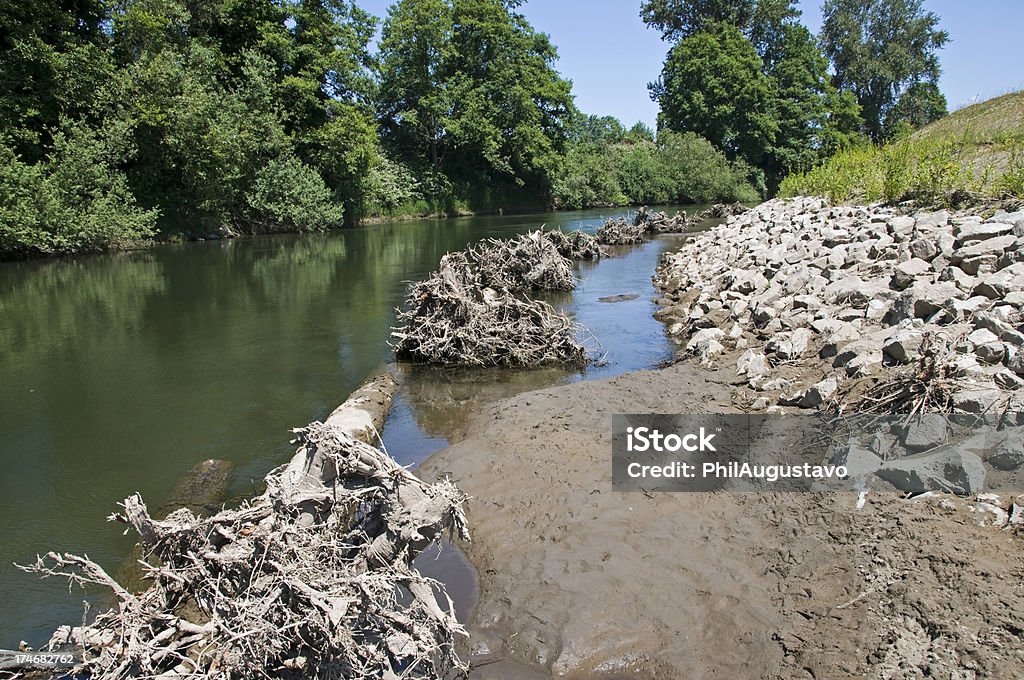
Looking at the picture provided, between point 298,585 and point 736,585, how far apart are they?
106 inches

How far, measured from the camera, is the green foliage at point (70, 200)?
2277 cm

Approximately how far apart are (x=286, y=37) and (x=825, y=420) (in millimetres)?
39925

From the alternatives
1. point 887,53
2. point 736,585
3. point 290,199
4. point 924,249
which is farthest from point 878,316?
point 887,53

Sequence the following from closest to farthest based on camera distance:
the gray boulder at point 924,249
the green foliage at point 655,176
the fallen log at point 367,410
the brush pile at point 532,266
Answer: the fallen log at point 367,410, the gray boulder at point 924,249, the brush pile at point 532,266, the green foliage at point 655,176

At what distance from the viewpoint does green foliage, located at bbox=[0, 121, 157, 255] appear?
22.8 meters

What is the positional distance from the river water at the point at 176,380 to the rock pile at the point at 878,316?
1.73 metres

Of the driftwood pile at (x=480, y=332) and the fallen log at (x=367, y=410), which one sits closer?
the fallen log at (x=367, y=410)

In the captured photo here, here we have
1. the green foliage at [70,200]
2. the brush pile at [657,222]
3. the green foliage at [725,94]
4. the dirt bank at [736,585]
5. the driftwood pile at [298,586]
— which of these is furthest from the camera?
the green foliage at [725,94]

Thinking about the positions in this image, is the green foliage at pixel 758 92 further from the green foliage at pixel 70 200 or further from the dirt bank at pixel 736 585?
the dirt bank at pixel 736 585

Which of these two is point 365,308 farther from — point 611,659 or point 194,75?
point 194,75

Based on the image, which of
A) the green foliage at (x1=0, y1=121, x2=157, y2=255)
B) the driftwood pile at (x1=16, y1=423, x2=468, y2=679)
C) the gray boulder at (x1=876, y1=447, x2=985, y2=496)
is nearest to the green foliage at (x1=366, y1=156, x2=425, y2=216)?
the green foliage at (x1=0, y1=121, x2=157, y2=255)

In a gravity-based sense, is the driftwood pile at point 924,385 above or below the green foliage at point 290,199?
below

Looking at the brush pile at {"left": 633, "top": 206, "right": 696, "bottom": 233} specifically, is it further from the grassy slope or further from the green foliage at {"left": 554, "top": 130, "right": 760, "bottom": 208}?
the green foliage at {"left": 554, "top": 130, "right": 760, "bottom": 208}

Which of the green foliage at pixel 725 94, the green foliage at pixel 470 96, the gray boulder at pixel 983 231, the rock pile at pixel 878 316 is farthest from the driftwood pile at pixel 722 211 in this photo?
the gray boulder at pixel 983 231
